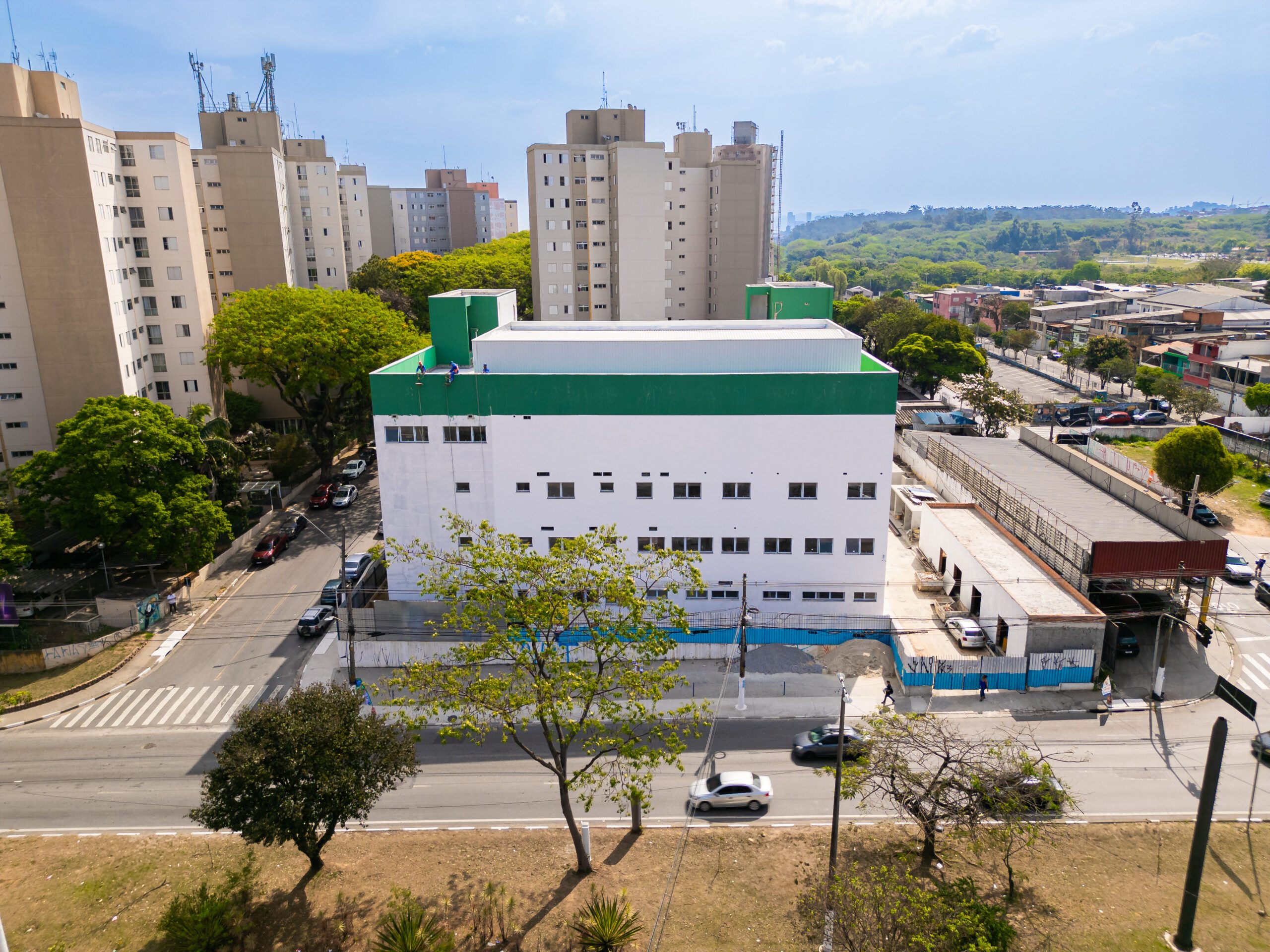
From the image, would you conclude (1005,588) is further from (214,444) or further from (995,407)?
(214,444)

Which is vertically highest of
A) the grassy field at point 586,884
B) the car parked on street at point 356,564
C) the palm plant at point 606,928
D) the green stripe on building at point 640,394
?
the green stripe on building at point 640,394

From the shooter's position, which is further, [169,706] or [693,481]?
[693,481]

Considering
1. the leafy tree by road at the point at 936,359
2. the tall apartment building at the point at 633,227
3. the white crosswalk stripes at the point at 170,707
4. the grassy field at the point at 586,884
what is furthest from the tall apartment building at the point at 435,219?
the grassy field at the point at 586,884

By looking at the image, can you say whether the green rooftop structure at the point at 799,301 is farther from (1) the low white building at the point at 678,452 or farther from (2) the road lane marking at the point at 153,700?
(2) the road lane marking at the point at 153,700

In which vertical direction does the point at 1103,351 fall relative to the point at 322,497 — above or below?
above

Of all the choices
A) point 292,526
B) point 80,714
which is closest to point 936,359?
point 292,526

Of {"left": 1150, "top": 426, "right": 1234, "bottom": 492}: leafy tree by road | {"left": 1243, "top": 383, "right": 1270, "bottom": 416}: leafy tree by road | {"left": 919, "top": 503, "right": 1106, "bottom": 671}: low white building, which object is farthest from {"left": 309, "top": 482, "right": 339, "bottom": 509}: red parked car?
{"left": 1243, "top": 383, "right": 1270, "bottom": 416}: leafy tree by road
